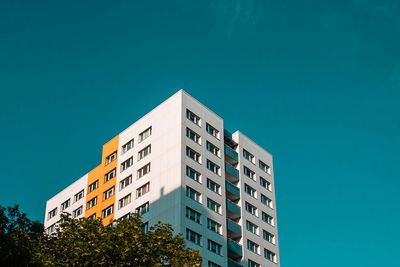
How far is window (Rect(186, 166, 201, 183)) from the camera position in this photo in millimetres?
79406

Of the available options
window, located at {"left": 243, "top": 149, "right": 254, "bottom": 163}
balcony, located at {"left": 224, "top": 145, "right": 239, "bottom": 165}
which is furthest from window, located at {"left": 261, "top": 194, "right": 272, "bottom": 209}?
balcony, located at {"left": 224, "top": 145, "right": 239, "bottom": 165}

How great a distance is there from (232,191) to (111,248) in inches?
1618

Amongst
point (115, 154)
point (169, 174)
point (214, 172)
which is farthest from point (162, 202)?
point (115, 154)

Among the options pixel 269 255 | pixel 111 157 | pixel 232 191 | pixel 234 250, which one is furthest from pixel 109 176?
pixel 269 255

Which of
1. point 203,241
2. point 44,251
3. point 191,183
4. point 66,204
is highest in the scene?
point 66,204

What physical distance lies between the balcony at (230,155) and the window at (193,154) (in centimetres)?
640

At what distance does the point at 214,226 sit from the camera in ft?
260

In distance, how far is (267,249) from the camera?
87.0m

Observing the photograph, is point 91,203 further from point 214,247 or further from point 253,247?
point 253,247

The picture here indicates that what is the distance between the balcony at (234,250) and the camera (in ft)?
264

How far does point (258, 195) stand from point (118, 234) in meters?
45.4

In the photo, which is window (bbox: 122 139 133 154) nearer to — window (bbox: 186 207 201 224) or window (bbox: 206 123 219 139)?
window (bbox: 206 123 219 139)

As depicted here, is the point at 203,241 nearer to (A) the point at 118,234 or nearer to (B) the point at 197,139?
(B) the point at 197,139

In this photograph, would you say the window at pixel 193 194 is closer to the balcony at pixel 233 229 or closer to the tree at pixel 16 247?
the balcony at pixel 233 229
